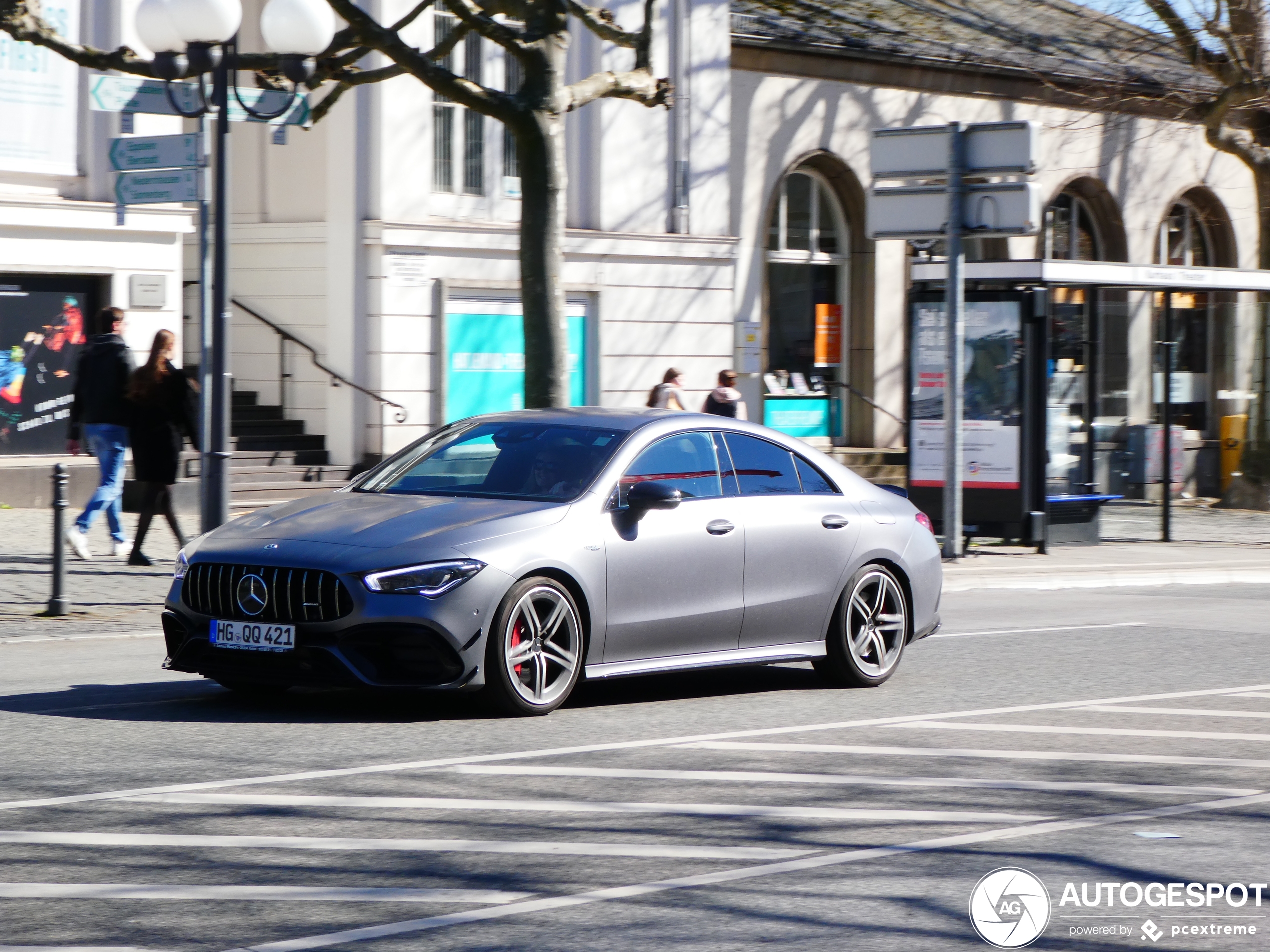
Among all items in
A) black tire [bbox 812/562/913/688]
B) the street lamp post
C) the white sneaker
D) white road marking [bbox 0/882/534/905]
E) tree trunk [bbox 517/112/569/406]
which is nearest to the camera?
white road marking [bbox 0/882/534/905]

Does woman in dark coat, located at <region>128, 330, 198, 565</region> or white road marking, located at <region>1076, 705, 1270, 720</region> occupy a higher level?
woman in dark coat, located at <region>128, 330, 198, 565</region>

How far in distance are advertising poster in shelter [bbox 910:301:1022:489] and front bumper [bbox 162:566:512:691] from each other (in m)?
10.9

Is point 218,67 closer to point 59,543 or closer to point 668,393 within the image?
point 59,543

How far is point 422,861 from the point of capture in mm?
5676

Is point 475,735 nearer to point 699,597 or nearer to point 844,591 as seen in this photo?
point 699,597

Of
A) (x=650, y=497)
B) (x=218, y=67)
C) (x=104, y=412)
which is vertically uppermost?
(x=218, y=67)

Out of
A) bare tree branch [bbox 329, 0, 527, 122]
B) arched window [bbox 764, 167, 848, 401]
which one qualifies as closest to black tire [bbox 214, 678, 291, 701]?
bare tree branch [bbox 329, 0, 527, 122]

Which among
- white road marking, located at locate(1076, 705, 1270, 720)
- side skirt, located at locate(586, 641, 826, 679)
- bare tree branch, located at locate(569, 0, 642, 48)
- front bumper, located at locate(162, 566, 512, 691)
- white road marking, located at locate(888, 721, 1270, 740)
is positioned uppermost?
bare tree branch, located at locate(569, 0, 642, 48)

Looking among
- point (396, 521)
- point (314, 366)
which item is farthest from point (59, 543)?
point (314, 366)

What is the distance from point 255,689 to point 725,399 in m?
11.4

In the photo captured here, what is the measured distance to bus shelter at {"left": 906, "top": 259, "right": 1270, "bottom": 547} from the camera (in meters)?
18.2

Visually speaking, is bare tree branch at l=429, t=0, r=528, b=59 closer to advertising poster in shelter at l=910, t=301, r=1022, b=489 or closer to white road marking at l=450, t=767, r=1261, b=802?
advertising poster in shelter at l=910, t=301, r=1022, b=489

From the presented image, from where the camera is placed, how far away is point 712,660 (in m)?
9.14

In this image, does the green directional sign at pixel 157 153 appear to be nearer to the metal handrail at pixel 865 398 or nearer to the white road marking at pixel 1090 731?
the white road marking at pixel 1090 731
